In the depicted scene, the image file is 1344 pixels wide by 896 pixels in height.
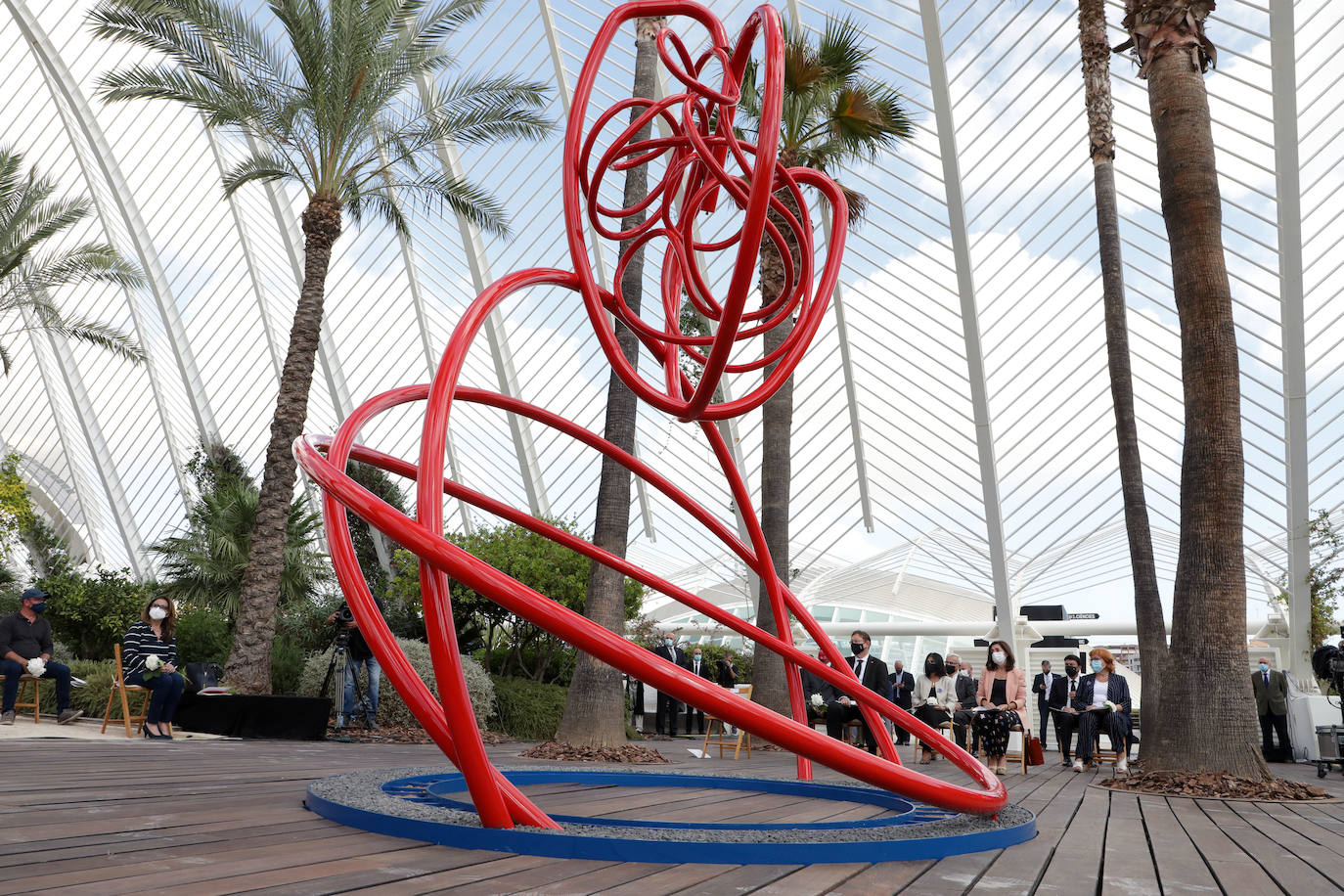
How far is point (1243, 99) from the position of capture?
70.3 ft

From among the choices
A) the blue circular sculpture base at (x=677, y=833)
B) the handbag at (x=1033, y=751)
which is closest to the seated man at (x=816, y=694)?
the handbag at (x=1033, y=751)

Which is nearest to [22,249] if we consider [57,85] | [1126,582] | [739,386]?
[57,85]

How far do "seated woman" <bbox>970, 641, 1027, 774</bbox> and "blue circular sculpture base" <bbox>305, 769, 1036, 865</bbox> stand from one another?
4.99 metres

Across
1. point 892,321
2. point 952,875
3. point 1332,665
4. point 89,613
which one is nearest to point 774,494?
point 1332,665

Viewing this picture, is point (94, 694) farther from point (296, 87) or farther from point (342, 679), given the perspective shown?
point (296, 87)

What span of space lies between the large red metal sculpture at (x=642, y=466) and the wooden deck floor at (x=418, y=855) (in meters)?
0.56

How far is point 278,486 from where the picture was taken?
1350cm

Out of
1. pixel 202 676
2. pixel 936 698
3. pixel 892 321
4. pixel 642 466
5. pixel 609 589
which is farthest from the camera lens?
pixel 892 321

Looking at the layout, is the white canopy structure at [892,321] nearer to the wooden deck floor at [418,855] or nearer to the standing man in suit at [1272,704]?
the standing man in suit at [1272,704]

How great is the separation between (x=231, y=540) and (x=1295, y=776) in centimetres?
1807

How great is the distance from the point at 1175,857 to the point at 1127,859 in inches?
13.4

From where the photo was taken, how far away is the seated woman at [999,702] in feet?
36.1

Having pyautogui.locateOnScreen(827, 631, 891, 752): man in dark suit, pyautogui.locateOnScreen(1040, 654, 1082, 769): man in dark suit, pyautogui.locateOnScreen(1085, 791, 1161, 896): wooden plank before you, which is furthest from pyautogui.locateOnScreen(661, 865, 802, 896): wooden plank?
pyautogui.locateOnScreen(1040, 654, 1082, 769): man in dark suit

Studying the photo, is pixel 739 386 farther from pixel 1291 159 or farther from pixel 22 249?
pixel 22 249
